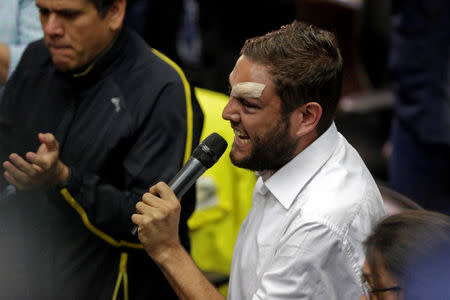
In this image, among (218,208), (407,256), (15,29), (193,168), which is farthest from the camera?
(218,208)

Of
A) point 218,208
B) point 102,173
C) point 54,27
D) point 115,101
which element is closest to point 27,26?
point 54,27

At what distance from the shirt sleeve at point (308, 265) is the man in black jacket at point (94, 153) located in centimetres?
55

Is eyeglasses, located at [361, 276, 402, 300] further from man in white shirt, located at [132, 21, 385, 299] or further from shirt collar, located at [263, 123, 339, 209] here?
shirt collar, located at [263, 123, 339, 209]

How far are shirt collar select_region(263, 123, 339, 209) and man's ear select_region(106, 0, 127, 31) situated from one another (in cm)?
75

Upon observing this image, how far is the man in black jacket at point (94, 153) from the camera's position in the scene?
199cm

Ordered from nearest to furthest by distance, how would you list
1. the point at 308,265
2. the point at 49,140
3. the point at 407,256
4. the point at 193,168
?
the point at 407,256 → the point at 308,265 → the point at 193,168 → the point at 49,140

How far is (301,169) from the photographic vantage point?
1680 millimetres

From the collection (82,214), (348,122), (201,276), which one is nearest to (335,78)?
(201,276)

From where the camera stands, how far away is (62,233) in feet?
6.82

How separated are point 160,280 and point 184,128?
17.6 inches

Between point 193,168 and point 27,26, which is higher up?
point 27,26

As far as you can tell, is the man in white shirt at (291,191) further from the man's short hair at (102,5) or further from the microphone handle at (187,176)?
the man's short hair at (102,5)

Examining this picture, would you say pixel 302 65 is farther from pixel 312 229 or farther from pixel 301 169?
pixel 312 229

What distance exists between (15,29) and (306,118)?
1.23 m
